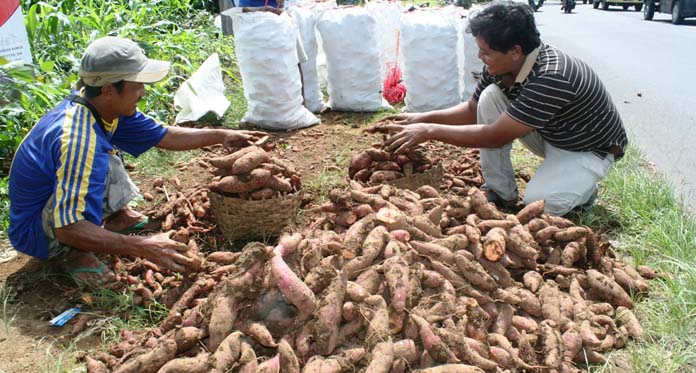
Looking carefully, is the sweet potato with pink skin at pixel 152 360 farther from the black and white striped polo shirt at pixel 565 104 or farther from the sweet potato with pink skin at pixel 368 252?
the black and white striped polo shirt at pixel 565 104

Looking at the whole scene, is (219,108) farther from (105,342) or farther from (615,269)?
(615,269)

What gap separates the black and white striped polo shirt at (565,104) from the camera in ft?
10.6

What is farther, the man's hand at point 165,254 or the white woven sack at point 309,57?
the white woven sack at point 309,57

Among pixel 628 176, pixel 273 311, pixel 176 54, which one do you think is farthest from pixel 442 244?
pixel 176 54

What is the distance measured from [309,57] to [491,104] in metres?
2.75

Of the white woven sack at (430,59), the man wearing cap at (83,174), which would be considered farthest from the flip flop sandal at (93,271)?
the white woven sack at (430,59)

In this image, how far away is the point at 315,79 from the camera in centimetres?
611

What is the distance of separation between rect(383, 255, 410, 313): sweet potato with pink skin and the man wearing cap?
946mm

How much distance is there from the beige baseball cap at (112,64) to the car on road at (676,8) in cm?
1323

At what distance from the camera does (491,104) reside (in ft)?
12.3

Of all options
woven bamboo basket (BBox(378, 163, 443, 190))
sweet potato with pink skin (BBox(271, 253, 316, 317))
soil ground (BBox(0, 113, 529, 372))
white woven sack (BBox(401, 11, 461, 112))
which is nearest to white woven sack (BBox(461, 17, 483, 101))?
white woven sack (BBox(401, 11, 461, 112))

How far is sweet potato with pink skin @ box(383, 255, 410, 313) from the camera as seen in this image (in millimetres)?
2193

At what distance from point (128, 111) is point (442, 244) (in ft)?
5.70

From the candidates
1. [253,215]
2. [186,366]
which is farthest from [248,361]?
[253,215]
